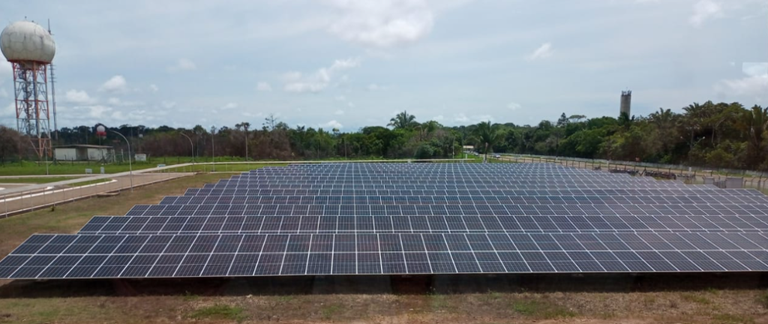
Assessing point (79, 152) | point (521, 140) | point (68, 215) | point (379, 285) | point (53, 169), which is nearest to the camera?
point (379, 285)

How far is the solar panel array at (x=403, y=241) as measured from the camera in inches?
434

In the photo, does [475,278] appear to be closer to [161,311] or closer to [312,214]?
[312,214]

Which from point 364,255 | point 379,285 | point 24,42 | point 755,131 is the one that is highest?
point 24,42

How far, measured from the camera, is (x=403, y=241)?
12.3 metres

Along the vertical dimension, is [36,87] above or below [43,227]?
above

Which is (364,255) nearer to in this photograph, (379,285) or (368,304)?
(379,285)

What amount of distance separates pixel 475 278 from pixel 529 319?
2.37m

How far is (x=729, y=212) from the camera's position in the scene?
1720 cm

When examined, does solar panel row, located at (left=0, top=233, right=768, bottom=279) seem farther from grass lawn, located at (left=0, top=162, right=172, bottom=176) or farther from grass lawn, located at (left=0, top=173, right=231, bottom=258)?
grass lawn, located at (left=0, top=162, right=172, bottom=176)

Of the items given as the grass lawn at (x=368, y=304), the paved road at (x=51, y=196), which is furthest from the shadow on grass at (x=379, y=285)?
the paved road at (x=51, y=196)

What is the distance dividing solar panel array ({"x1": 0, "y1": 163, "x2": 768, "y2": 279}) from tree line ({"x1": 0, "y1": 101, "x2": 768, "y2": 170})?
1560 inches

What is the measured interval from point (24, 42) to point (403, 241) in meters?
75.3

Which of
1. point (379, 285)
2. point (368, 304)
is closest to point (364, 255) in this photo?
point (379, 285)

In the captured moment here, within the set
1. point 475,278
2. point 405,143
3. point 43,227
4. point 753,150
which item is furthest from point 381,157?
point 475,278
